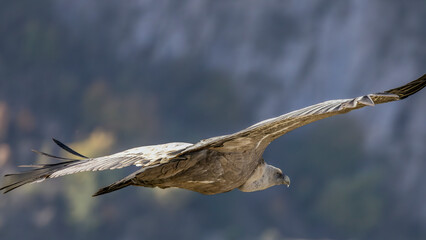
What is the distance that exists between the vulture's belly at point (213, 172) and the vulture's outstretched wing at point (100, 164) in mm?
136

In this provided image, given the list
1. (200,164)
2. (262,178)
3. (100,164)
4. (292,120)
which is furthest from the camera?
(262,178)

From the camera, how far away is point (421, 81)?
3078mm

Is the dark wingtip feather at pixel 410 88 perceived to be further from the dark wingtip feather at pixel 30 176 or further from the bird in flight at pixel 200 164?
the dark wingtip feather at pixel 30 176

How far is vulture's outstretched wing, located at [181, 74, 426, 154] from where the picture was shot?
2.53 meters

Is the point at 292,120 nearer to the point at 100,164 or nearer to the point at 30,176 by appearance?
the point at 100,164

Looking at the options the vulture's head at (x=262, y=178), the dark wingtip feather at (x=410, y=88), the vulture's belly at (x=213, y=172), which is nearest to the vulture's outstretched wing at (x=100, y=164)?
A: the vulture's belly at (x=213, y=172)

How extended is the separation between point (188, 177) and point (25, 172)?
0.92 m

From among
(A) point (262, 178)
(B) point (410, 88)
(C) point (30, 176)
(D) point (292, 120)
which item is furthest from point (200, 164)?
(B) point (410, 88)

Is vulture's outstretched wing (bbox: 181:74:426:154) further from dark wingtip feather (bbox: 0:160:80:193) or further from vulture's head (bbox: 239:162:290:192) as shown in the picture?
dark wingtip feather (bbox: 0:160:80:193)

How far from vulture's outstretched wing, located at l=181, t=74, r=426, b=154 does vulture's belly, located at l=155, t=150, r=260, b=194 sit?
91 mm

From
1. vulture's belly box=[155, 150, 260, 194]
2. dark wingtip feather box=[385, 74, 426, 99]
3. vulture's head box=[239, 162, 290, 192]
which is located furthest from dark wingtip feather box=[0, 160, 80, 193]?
dark wingtip feather box=[385, 74, 426, 99]

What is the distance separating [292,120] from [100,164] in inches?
40.6

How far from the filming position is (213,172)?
321cm

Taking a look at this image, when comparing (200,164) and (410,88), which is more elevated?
(410,88)
